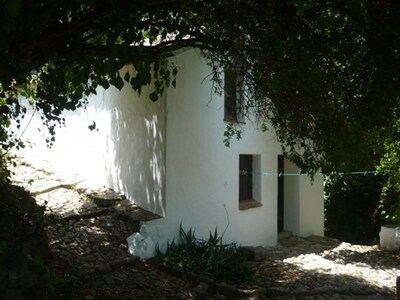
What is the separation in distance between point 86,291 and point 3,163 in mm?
2445

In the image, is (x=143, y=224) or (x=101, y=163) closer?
(x=143, y=224)

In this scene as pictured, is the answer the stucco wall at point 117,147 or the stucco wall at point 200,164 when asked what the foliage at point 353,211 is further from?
the stucco wall at point 117,147

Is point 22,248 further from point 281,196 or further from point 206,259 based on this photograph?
A: point 281,196

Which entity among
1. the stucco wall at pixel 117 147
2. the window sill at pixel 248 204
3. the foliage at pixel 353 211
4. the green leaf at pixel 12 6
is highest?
the green leaf at pixel 12 6

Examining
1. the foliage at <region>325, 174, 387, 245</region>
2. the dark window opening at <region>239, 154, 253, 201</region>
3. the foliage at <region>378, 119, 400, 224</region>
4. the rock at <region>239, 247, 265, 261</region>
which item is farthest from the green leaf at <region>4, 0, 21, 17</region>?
the foliage at <region>325, 174, 387, 245</region>

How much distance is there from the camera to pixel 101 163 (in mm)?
10195

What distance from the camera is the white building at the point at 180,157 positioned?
884cm

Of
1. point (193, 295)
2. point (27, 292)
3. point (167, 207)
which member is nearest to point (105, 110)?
point (167, 207)

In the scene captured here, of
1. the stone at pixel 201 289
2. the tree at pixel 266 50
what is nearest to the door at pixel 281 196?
the stone at pixel 201 289

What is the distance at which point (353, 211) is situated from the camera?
17969 mm

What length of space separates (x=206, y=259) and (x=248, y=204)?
3.14 m

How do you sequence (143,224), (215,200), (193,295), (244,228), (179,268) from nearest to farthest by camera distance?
1. (193,295)
2. (179,268)
3. (143,224)
4. (215,200)
5. (244,228)

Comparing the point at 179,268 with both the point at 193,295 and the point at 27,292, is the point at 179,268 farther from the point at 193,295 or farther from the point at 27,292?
the point at 27,292

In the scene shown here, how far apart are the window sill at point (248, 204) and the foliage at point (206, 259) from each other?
2.11m
